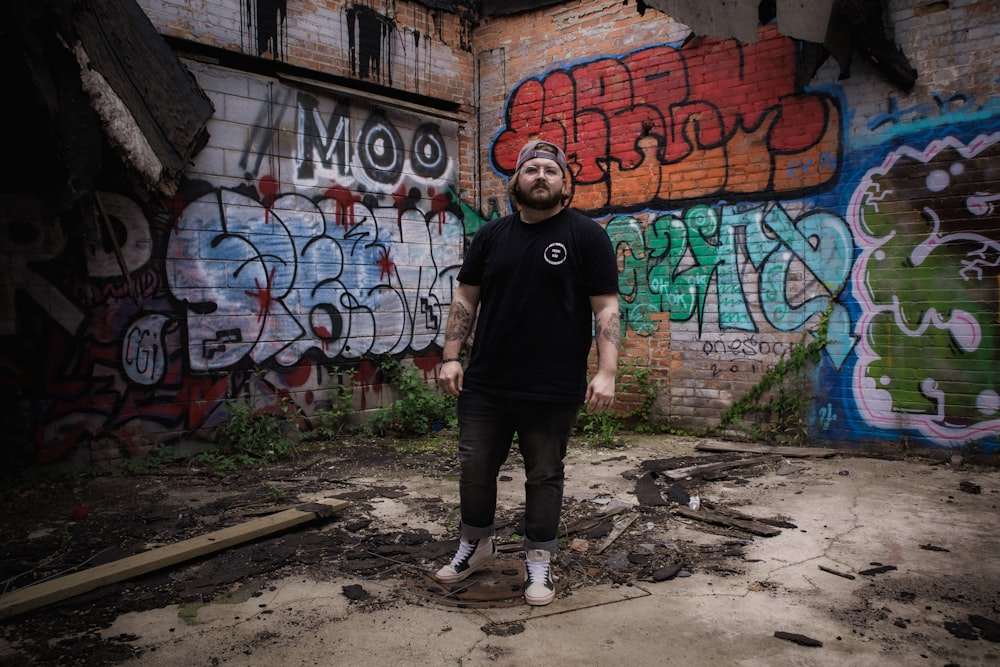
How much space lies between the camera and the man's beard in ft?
9.94

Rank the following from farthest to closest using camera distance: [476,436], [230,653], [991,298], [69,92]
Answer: [991,298] → [69,92] → [476,436] → [230,653]

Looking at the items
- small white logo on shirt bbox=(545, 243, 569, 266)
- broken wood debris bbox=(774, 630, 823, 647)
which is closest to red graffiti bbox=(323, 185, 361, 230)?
small white logo on shirt bbox=(545, 243, 569, 266)

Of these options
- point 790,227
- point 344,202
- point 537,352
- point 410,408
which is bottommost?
point 410,408

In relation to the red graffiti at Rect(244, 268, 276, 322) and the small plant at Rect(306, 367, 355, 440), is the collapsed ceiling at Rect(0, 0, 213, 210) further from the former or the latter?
the small plant at Rect(306, 367, 355, 440)

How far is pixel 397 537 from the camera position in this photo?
386 cm

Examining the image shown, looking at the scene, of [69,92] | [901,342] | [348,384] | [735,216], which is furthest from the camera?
[348,384]

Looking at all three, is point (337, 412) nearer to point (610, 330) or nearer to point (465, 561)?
point (465, 561)

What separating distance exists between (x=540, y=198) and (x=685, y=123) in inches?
166

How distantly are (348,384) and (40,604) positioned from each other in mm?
4153

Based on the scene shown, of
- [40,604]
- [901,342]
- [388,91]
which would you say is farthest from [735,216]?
[40,604]

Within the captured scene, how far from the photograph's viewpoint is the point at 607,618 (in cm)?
282

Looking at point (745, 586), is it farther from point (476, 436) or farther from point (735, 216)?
point (735, 216)

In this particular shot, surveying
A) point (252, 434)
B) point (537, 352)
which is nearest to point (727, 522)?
point (537, 352)

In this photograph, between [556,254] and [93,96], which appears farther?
[93,96]
